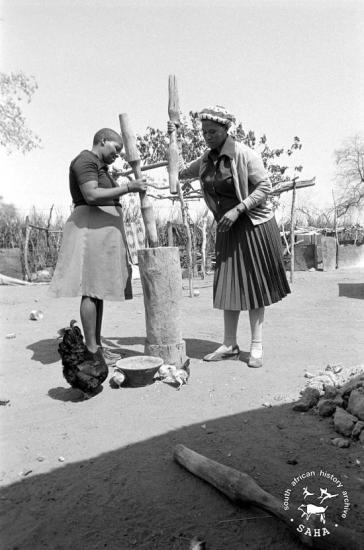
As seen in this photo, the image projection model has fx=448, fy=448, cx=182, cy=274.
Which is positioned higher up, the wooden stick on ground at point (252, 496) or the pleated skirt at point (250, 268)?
the pleated skirt at point (250, 268)

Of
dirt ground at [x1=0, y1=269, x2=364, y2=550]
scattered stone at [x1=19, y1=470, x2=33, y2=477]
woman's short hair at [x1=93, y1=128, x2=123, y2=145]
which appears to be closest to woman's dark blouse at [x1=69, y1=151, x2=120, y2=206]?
woman's short hair at [x1=93, y1=128, x2=123, y2=145]

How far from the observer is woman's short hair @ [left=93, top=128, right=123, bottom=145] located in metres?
3.22

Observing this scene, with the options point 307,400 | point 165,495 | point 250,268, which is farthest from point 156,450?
point 250,268

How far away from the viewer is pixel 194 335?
4.69 m

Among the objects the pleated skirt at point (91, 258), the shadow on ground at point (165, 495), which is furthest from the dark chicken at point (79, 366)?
the shadow on ground at point (165, 495)

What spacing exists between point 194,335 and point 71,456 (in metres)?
2.64

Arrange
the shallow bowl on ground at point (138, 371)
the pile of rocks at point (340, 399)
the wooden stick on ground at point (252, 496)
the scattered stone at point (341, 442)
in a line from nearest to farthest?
the wooden stick on ground at point (252, 496) → the scattered stone at point (341, 442) → the pile of rocks at point (340, 399) → the shallow bowl on ground at point (138, 371)

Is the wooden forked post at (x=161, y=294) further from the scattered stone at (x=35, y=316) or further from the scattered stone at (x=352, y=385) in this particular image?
the scattered stone at (x=35, y=316)

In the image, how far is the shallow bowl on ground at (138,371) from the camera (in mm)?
2979

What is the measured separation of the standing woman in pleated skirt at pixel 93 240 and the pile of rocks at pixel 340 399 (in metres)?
1.43

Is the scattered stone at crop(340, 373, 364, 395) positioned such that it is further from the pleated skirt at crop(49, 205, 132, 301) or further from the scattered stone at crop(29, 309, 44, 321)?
the scattered stone at crop(29, 309, 44, 321)

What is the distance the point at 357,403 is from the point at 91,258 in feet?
6.34

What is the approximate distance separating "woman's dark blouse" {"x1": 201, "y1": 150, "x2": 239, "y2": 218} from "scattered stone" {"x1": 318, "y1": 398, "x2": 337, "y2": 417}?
1589 millimetres

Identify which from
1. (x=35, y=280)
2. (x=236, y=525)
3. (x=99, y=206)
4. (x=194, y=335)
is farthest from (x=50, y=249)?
(x=236, y=525)
